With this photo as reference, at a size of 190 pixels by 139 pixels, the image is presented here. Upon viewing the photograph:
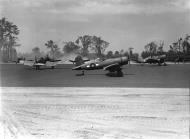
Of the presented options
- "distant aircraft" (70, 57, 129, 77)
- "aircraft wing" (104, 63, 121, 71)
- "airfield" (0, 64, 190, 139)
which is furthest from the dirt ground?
"distant aircraft" (70, 57, 129, 77)

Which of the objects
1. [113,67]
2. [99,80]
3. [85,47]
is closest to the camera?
[99,80]

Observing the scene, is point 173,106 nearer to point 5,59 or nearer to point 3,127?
point 3,127

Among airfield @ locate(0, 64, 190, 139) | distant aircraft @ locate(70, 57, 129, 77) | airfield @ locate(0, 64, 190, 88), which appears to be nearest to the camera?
airfield @ locate(0, 64, 190, 139)

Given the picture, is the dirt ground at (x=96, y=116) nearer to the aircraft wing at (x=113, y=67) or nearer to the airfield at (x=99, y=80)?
the airfield at (x=99, y=80)

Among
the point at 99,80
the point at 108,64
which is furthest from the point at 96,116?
the point at 108,64

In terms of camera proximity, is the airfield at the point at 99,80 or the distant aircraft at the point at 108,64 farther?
the distant aircraft at the point at 108,64

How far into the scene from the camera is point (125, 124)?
26.3ft

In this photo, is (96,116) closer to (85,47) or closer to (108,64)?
(108,64)

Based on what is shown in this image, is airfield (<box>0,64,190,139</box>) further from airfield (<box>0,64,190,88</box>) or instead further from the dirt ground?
airfield (<box>0,64,190,88</box>)

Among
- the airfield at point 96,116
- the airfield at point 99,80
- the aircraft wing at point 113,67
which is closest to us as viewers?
the airfield at point 96,116

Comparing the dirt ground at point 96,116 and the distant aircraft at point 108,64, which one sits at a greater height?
the distant aircraft at point 108,64

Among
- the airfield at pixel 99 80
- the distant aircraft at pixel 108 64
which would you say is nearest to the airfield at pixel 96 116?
the airfield at pixel 99 80

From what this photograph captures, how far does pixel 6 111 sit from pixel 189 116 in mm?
6146

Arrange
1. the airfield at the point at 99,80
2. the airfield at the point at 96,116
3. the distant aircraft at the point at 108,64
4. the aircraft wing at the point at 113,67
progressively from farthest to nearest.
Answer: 1. the distant aircraft at the point at 108,64
2. the aircraft wing at the point at 113,67
3. the airfield at the point at 99,80
4. the airfield at the point at 96,116
